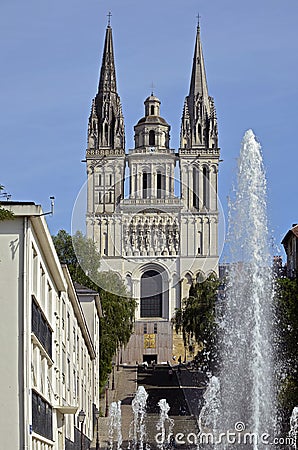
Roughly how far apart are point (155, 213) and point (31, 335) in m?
97.3

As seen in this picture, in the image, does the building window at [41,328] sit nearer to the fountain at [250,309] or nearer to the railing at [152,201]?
the fountain at [250,309]

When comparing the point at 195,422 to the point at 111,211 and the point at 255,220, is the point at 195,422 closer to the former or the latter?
the point at 255,220

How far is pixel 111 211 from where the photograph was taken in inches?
4840

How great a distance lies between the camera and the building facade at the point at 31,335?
24766 millimetres

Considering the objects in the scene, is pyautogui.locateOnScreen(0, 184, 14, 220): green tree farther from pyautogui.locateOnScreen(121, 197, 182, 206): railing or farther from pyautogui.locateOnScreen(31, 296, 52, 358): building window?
pyautogui.locateOnScreen(121, 197, 182, 206): railing

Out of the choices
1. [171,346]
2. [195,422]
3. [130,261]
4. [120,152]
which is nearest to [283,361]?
[195,422]

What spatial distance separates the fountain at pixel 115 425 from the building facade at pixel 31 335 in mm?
13627

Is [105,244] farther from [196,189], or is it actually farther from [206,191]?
[206,191]

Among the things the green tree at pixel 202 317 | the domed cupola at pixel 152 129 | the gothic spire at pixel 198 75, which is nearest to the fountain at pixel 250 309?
the green tree at pixel 202 317

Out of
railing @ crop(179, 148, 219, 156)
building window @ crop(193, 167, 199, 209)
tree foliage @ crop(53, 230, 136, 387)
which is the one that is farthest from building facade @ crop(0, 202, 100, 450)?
railing @ crop(179, 148, 219, 156)

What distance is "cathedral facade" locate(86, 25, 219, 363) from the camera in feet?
395

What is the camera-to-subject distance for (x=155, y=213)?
123m

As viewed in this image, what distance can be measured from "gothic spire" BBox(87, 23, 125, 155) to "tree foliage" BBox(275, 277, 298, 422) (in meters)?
73.2

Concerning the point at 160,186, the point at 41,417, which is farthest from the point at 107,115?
the point at 41,417
